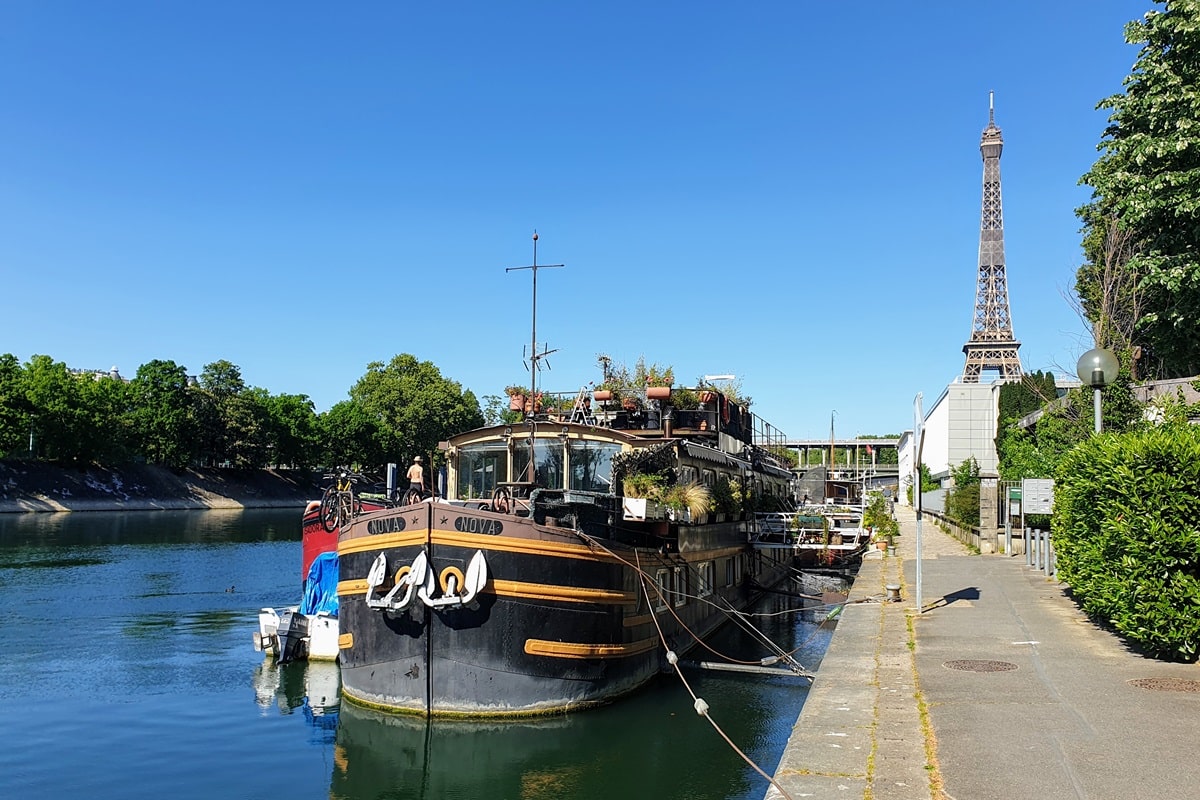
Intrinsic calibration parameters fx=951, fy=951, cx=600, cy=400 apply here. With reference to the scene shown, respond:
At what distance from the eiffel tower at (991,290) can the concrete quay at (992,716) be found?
93.9m

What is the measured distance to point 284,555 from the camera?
46.1 m

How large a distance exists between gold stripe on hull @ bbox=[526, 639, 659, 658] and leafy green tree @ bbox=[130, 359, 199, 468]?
3425 inches

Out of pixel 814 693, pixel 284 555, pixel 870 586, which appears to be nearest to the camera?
pixel 814 693

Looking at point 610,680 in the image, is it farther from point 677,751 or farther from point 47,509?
point 47,509

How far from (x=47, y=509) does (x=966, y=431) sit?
72.5 metres

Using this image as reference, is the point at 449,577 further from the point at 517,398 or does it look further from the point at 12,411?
the point at 12,411

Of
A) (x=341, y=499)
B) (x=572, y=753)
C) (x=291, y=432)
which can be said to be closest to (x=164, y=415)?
(x=291, y=432)

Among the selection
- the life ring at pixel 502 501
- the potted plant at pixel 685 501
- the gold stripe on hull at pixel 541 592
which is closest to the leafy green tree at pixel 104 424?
the gold stripe on hull at pixel 541 592

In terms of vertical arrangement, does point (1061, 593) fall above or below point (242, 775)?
above

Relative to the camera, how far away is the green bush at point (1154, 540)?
11109 mm

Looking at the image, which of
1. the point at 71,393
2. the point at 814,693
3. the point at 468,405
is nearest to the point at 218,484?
the point at 71,393

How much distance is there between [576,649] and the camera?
15.0m

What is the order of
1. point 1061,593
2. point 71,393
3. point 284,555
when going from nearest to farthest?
point 1061,593 → point 284,555 → point 71,393

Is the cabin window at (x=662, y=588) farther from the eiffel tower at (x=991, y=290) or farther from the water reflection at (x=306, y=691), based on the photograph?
the eiffel tower at (x=991, y=290)
